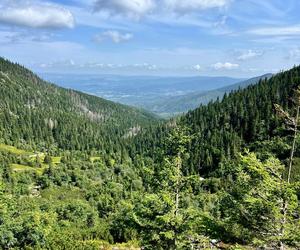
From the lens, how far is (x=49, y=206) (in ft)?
354

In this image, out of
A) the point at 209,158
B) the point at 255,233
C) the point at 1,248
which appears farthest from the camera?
the point at 209,158

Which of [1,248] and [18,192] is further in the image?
[18,192]

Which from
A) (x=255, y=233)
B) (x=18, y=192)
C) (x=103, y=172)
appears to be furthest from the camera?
(x=103, y=172)

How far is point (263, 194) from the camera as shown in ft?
66.3

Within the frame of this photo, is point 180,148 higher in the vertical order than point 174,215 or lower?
higher

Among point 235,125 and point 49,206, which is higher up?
point 235,125

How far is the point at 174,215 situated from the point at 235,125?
17195 centimetres

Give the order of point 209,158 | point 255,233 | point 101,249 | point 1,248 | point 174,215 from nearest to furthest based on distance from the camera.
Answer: point 255,233 → point 174,215 → point 101,249 → point 1,248 → point 209,158

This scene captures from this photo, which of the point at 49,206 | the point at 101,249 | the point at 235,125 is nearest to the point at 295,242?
the point at 101,249

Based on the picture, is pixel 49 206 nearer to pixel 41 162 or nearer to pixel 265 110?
pixel 41 162

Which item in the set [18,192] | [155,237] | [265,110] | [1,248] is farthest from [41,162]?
[155,237]

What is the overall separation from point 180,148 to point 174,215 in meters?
4.46

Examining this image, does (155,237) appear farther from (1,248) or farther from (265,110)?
(265,110)

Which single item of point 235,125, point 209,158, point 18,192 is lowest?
point 18,192
